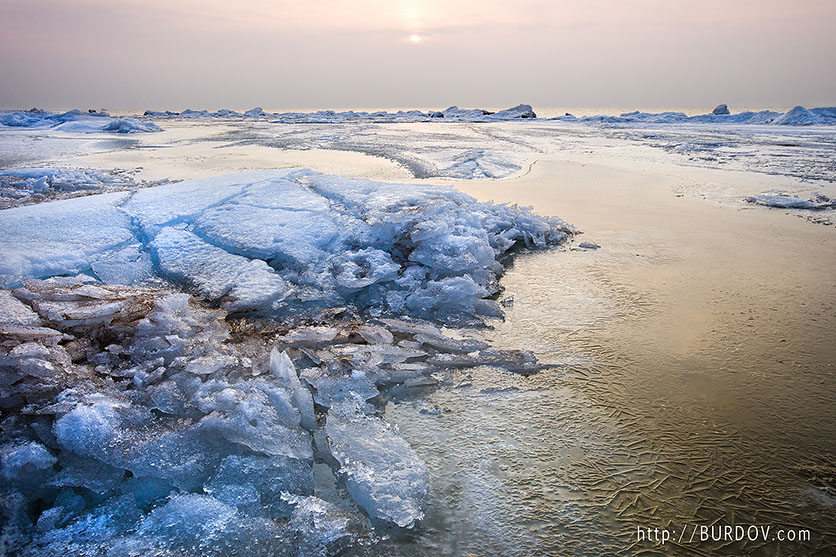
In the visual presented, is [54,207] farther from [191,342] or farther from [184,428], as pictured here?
[184,428]

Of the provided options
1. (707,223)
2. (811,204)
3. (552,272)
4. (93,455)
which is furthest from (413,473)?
(811,204)

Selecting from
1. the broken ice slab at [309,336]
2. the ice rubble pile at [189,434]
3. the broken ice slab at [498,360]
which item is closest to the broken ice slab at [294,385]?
the ice rubble pile at [189,434]

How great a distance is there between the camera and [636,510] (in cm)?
163

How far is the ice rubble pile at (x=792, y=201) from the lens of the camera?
6.11 m

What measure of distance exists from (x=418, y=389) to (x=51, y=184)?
7181 millimetres

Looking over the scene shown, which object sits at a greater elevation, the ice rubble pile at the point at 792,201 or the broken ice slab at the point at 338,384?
the ice rubble pile at the point at 792,201

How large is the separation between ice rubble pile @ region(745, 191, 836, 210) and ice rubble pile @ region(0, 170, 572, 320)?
3580 mm

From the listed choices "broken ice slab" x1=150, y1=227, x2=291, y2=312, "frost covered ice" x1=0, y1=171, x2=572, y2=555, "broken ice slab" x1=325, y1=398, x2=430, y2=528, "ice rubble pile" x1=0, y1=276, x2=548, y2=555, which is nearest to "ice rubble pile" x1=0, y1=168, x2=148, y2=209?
"frost covered ice" x1=0, y1=171, x2=572, y2=555

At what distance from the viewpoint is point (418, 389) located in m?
2.39

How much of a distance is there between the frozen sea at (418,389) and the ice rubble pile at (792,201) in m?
1.67

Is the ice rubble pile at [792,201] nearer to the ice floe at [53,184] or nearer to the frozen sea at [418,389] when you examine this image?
the frozen sea at [418,389]

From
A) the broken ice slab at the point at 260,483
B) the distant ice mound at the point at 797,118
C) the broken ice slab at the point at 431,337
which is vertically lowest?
the broken ice slab at the point at 260,483

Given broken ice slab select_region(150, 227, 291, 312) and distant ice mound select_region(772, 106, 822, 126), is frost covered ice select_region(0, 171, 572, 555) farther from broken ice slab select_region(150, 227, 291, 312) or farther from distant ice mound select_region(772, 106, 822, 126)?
distant ice mound select_region(772, 106, 822, 126)

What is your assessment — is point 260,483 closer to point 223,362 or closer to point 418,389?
point 223,362
